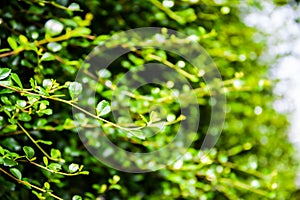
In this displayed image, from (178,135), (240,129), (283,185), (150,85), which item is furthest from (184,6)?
(283,185)

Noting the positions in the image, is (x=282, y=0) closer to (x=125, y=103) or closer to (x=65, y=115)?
(x=125, y=103)

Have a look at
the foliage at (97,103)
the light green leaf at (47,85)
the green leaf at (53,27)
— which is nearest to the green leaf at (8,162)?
the foliage at (97,103)

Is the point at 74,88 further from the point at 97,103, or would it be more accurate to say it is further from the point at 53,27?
the point at 97,103

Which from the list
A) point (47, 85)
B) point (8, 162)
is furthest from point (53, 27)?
point (8, 162)

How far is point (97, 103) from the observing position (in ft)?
3.00

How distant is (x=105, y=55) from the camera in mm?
956

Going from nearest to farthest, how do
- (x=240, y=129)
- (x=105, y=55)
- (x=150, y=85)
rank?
(x=105, y=55)
(x=150, y=85)
(x=240, y=129)

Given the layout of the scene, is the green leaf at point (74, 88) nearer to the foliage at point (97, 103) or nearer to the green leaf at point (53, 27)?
the foliage at point (97, 103)

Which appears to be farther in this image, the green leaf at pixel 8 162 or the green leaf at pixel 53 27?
the green leaf at pixel 53 27

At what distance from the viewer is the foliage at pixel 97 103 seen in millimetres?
622

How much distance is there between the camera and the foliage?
2.04 feet

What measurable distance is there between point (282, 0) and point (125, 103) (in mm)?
1102

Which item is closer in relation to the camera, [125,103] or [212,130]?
[125,103]

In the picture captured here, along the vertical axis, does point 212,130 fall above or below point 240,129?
above
